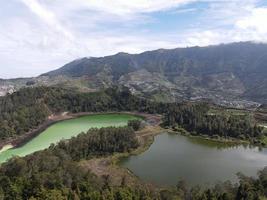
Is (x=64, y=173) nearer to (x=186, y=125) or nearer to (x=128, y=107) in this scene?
(x=186, y=125)

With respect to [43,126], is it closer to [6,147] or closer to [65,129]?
[65,129]

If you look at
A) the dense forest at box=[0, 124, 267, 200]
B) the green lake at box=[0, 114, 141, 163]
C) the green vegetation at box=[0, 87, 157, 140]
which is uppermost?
the green vegetation at box=[0, 87, 157, 140]

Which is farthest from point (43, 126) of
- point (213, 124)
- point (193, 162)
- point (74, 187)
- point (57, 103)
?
point (74, 187)

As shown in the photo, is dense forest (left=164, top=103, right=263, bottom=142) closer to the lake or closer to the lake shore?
the lake

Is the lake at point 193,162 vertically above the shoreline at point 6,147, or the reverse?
the shoreline at point 6,147

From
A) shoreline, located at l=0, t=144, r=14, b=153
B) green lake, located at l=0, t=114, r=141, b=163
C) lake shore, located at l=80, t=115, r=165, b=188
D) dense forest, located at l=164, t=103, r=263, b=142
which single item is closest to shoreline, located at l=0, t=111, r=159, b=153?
shoreline, located at l=0, t=144, r=14, b=153

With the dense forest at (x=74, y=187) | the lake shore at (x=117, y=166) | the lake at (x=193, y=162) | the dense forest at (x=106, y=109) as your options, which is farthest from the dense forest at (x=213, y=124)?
the dense forest at (x=74, y=187)

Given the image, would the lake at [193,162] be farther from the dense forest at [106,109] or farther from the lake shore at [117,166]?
the dense forest at [106,109]
